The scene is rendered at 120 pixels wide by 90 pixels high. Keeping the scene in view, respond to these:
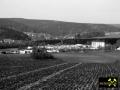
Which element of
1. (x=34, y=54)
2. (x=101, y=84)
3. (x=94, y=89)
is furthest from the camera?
(x=34, y=54)

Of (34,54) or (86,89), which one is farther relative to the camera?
(34,54)

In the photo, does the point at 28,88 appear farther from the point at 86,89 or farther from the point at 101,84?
the point at 101,84

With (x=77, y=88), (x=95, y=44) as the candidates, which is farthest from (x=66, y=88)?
(x=95, y=44)

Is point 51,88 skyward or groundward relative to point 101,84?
groundward

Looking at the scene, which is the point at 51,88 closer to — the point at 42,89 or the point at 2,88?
the point at 42,89

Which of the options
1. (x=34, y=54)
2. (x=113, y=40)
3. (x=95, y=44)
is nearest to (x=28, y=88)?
(x=34, y=54)

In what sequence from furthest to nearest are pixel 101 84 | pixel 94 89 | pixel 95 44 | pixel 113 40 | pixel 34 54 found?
pixel 113 40 < pixel 95 44 < pixel 34 54 < pixel 94 89 < pixel 101 84

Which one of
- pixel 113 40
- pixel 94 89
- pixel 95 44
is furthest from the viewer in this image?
pixel 113 40

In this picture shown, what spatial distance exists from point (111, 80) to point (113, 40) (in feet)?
603

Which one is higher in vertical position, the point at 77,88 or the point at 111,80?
the point at 111,80

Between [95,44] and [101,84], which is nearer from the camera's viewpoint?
[101,84]

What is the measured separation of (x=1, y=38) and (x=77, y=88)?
580 ft

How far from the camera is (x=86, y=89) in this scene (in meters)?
22.0

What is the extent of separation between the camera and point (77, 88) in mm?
22594
